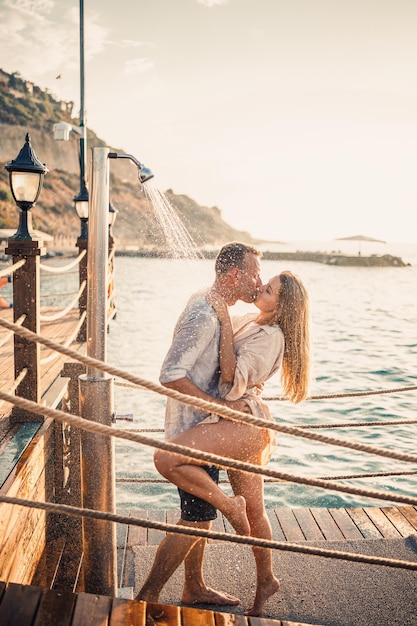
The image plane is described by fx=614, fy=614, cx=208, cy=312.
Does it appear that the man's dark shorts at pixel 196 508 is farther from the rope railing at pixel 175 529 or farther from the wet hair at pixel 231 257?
the wet hair at pixel 231 257

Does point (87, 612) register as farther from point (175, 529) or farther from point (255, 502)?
point (255, 502)

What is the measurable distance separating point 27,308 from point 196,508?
1783mm

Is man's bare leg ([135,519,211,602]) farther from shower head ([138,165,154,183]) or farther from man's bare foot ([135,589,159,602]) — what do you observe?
shower head ([138,165,154,183])

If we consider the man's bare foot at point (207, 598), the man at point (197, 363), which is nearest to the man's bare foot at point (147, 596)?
the man at point (197, 363)

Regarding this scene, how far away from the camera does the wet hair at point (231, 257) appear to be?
3.03 metres

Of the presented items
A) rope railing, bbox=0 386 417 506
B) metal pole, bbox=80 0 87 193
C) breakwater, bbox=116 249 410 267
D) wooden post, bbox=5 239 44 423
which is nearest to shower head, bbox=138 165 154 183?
wooden post, bbox=5 239 44 423

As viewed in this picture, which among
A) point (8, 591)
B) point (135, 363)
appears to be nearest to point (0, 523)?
point (8, 591)

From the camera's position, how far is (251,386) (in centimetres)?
311

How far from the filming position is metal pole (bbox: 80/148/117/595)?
9.05ft

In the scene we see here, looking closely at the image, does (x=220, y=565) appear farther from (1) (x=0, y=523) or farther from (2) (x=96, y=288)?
(2) (x=96, y=288)

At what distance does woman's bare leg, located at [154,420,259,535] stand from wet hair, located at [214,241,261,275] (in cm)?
75

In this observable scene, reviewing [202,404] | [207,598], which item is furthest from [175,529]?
[207,598]

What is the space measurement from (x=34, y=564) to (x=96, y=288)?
2.01 meters

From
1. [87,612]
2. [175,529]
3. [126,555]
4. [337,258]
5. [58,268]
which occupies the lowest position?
[337,258]
